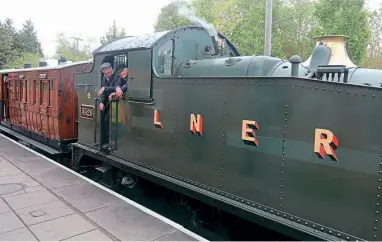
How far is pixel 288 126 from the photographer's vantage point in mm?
2861

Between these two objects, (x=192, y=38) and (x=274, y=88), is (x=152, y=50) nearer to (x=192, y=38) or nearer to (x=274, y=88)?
(x=192, y=38)

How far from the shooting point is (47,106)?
8.53 meters

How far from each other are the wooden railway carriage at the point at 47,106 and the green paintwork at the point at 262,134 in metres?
3.73

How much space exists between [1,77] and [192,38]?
11.0 meters

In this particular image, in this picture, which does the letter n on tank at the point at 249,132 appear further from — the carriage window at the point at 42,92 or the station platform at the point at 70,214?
the carriage window at the point at 42,92

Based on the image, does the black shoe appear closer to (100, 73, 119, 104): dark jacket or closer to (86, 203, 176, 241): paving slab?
(100, 73, 119, 104): dark jacket

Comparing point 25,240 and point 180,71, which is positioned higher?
point 180,71

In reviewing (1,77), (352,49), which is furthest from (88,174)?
(352,49)

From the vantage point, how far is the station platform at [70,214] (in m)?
3.50

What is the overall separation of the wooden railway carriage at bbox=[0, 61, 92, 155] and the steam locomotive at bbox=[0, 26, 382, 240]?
2277 mm

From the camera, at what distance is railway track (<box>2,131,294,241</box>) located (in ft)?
12.6

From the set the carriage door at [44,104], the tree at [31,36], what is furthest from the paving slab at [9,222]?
the tree at [31,36]

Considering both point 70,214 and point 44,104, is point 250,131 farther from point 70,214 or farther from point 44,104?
point 44,104

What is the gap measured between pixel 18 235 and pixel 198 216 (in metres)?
2.20
